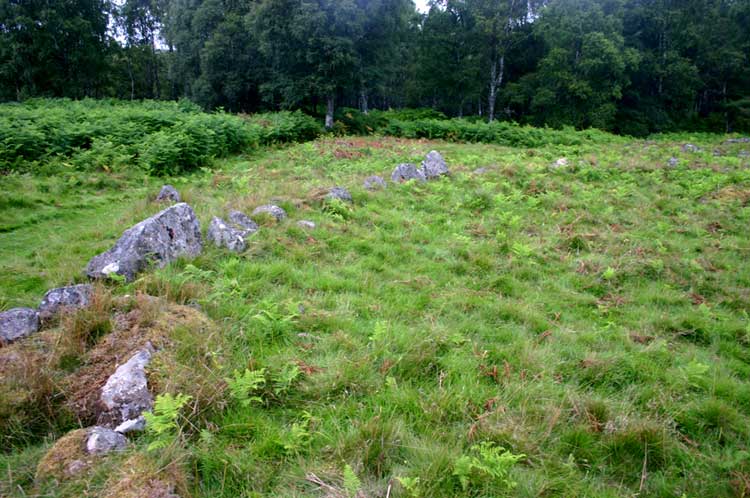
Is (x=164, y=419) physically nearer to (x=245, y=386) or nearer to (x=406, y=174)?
(x=245, y=386)

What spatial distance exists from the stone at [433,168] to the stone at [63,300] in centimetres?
1015

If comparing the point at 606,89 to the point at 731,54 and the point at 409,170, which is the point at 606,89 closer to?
the point at 731,54

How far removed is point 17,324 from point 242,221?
12.9 ft

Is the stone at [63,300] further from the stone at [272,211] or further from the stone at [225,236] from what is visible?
the stone at [272,211]

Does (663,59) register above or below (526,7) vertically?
below

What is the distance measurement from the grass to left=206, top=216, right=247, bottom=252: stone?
0.64ft

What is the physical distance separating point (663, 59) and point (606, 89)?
913 centimetres

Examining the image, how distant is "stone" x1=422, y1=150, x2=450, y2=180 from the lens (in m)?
13.7

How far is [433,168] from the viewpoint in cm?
1384

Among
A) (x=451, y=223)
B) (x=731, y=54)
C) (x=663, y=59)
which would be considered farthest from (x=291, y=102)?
(x=731, y=54)

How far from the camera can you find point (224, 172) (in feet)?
47.5

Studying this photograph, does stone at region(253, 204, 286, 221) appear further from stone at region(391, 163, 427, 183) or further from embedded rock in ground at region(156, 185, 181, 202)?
stone at region(391, 163, 427, 183)

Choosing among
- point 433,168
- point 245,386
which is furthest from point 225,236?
point 433,168

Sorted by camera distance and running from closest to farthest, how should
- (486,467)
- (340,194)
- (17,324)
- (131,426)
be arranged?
(486,467) → (131,426) → (17,324) → (340,194)
